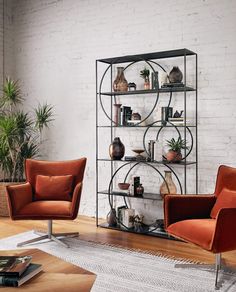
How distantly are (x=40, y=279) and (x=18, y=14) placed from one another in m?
4.75

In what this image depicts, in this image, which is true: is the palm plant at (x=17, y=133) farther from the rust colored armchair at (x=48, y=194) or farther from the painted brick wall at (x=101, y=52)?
the rust colored armchair at (x=48, y=194)

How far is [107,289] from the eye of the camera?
9.65ft

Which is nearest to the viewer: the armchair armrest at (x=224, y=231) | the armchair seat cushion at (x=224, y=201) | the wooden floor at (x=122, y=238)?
the armchair armrest at (x=224, y=231)

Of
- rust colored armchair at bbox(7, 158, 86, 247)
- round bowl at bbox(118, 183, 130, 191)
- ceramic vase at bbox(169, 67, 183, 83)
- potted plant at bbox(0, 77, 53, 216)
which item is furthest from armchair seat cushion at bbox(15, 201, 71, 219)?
ceramic vase at bbox(169, 67, 183, 83)

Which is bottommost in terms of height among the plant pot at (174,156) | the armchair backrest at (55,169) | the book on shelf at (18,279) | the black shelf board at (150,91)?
the book on shelf at (18,279)

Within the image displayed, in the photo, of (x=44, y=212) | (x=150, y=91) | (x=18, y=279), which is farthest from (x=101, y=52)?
(x=18, y=279)

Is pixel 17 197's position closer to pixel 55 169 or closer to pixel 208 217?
pixel 55 169

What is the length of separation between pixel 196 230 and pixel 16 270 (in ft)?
4.83

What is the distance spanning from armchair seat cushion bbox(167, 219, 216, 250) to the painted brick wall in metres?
1.13

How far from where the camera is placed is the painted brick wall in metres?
4.22

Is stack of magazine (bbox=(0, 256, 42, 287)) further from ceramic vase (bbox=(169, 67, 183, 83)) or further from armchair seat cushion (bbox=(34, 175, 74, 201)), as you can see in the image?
ceramic vase (bbox=(169, 67, 183, 83))

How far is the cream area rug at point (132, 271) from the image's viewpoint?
2984 millimetres

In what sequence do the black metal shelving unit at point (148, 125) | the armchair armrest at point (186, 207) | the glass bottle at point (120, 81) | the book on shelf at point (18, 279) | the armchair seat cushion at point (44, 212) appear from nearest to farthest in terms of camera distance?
the book on shelf at point (18, 279) < the armchair armrest at point (186, 207) < the armchair seat cushion at point (44, 212) < the black metal shelving unit at point (148, 125) < the glass bottle at point (120, 81)

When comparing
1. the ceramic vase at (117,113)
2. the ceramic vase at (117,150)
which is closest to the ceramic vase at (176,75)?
the ceramic vase at (117,113)
